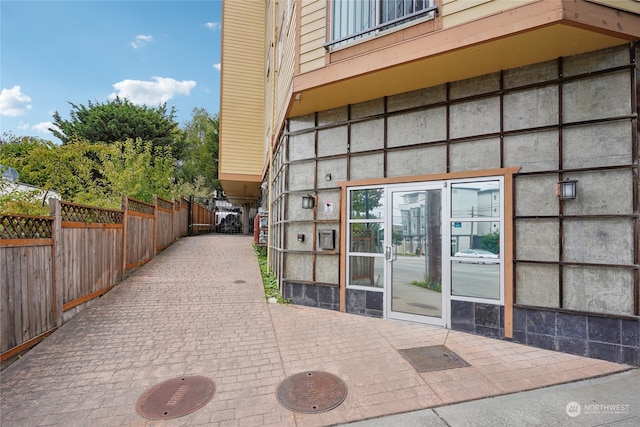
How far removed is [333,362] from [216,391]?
1.26 metres

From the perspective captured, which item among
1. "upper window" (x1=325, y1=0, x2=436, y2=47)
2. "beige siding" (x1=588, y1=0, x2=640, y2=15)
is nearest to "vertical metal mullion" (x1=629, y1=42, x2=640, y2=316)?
"beige siding" (x1=588, y1=0, x2=640, y2=15)

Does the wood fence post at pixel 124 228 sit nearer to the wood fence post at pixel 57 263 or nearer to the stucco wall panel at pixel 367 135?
the wood fence post at pixel 57 263

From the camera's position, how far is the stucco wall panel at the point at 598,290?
336 cm

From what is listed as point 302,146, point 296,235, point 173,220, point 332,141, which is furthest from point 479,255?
point 173,220

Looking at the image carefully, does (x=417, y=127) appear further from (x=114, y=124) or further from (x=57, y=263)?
(x=114, y=124)

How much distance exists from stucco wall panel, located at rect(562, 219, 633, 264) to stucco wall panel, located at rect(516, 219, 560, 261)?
11 centimetres

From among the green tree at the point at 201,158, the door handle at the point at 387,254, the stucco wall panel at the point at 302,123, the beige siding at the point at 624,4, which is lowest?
the door handle at the point at 387,254

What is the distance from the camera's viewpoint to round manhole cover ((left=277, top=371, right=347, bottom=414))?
2.61 meters

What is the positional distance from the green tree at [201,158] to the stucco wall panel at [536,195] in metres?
20.2

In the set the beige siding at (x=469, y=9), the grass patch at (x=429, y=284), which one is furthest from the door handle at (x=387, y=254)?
the beige siding at (x=469, y=9)

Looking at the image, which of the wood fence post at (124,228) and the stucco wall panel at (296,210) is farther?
the wood fence post at (124,228)

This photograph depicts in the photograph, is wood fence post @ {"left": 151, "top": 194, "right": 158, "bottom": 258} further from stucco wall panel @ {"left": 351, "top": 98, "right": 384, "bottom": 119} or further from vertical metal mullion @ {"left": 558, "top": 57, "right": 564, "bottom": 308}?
vertical metal mullion @ {"left": 558, "top": 57, "right": 564, "bottom": 308}

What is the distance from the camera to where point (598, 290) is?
3477mm

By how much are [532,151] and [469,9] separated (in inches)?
75.6
